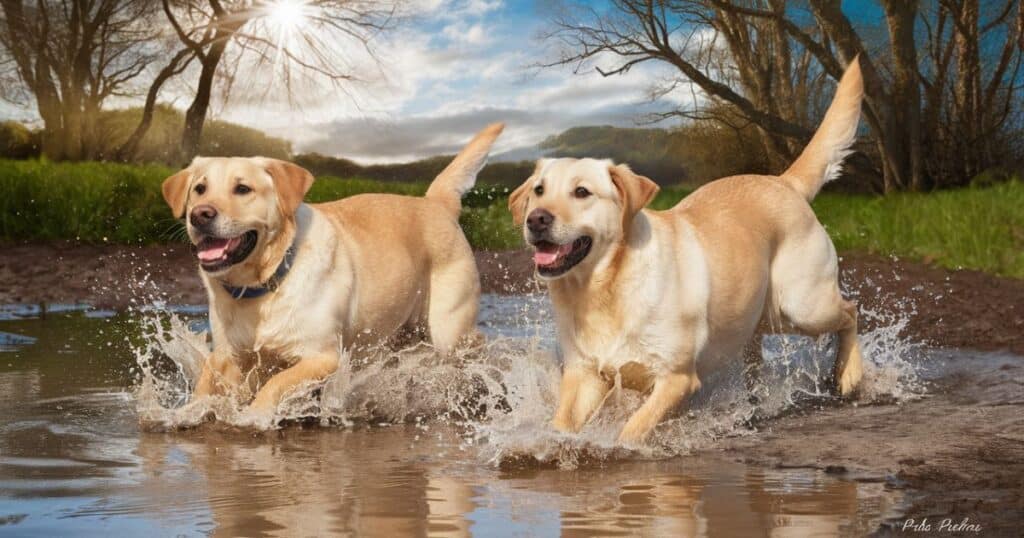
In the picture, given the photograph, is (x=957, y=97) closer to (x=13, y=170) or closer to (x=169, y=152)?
(x=169, y=152)

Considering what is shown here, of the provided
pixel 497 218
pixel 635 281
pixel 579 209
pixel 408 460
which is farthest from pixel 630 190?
Result: pixel 497 218

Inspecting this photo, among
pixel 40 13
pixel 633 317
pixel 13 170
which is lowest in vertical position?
pixel 633 317

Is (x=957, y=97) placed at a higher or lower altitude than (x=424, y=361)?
higher

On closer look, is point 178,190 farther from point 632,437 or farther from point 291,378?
point 632,437

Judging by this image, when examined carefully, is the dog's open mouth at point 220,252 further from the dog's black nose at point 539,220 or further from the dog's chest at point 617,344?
the dog's chest at point 617,344

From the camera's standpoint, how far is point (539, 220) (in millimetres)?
5145

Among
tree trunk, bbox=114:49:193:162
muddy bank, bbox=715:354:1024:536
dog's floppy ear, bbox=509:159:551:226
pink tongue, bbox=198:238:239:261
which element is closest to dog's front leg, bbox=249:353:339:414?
pink tongue, bbox=198:238:239:261

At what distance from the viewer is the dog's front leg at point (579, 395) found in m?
5.56

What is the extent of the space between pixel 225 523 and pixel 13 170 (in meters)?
13.0

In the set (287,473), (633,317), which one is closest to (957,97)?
(633,317)

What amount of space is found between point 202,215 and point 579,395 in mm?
1978

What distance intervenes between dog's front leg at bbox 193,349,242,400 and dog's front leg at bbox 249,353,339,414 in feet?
0.55

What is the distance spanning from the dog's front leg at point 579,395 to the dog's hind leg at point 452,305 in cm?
164

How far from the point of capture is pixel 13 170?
51.1ft
